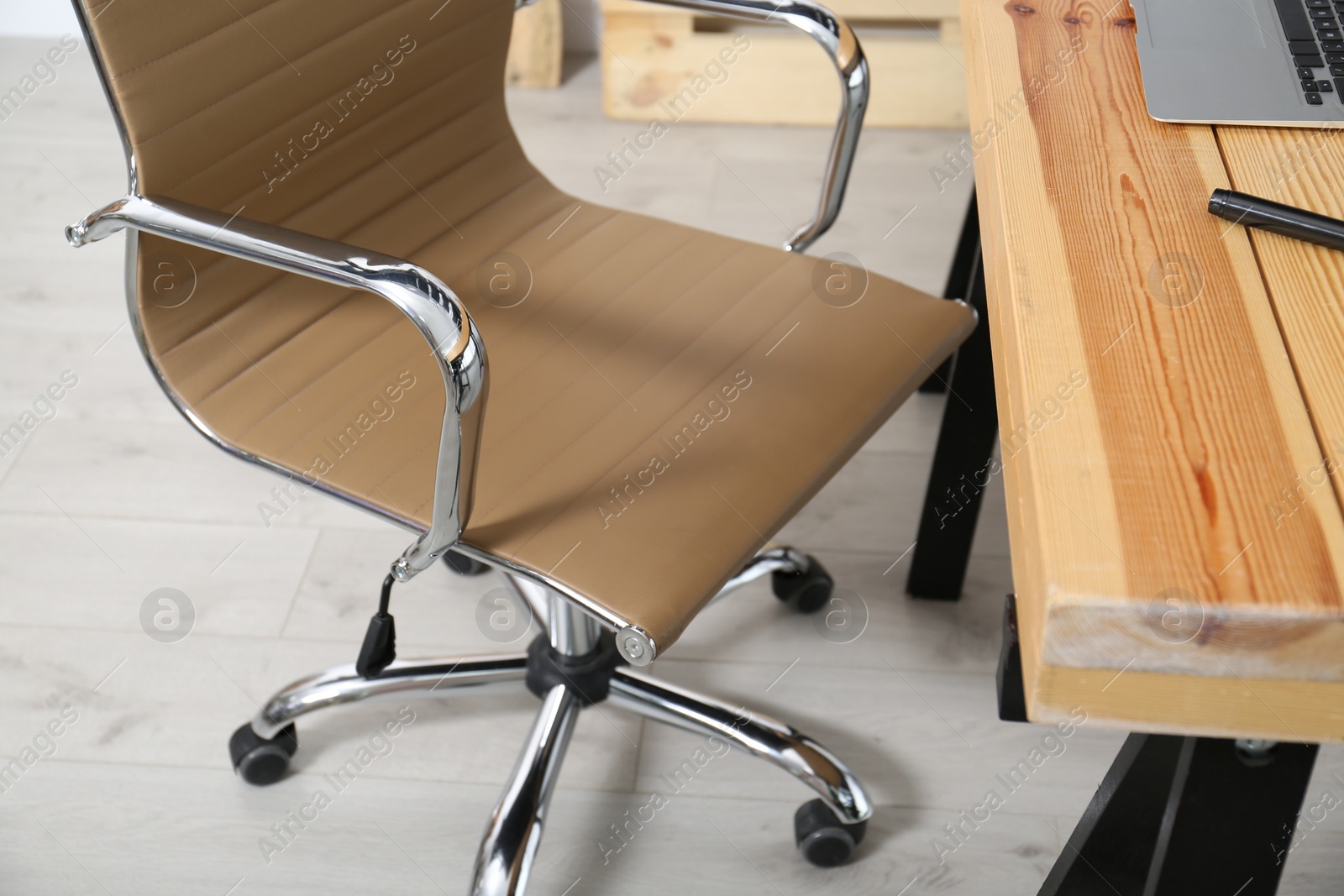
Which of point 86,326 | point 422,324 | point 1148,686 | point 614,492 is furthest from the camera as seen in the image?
point 86,326

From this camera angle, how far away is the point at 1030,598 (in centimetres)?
48

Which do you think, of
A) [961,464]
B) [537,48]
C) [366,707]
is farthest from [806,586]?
[537,48]

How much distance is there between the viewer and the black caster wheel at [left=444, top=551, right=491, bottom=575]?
1.38 meters

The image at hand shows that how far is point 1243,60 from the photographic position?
2.72ft

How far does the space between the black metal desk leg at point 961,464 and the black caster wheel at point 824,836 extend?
1.19 ft

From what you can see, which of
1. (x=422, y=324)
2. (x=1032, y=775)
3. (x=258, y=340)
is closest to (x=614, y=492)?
(x=422, y=324)

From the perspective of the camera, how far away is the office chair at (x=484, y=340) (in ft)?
2.54

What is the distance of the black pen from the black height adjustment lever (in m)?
0.70

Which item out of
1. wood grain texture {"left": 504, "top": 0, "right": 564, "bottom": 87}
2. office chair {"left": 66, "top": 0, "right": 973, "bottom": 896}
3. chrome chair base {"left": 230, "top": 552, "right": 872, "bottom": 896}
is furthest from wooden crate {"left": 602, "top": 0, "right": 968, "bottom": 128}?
chrome chair base {"left": 230, "top": 552, "right": 872, "bottom": 896}

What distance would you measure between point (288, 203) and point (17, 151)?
64.9 inches

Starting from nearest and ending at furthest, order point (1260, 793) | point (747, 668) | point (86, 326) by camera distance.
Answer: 1. point (1260, 793)
2. point (747, 668)
3. point (86, 326)

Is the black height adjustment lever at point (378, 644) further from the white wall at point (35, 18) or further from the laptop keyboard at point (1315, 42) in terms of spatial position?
the white wall at point (35, 18)

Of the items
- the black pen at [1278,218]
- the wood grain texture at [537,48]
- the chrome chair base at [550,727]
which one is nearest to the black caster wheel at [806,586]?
the chrome chair base at [550,727]

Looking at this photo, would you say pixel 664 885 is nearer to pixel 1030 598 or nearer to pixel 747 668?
pixel 747 668
